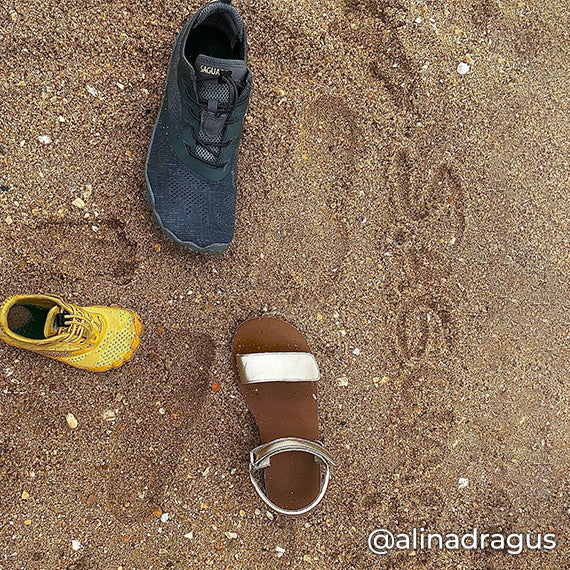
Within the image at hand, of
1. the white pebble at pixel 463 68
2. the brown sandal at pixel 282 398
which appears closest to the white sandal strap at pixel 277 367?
the brown sandal at pixel 282 398

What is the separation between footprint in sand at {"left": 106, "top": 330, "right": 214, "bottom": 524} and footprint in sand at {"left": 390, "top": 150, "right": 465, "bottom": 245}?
0.88 meters

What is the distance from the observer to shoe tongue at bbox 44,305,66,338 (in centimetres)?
129

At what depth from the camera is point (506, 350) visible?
5.86 feet

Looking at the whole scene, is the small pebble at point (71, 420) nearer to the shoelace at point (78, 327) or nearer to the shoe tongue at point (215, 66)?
the shoelace at point (78, 327)

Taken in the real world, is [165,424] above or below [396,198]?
below

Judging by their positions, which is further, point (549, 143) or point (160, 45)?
point (549, 143)

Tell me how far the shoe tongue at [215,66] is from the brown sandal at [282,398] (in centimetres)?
78

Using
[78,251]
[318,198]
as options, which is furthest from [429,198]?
[78,251]

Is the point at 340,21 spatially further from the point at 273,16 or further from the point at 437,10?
the point at 437,10

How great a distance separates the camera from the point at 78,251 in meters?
1.55

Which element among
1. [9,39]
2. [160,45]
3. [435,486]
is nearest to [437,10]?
[160,45]

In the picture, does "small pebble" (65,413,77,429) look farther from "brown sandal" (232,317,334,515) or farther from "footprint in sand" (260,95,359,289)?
"footprint in sand" (260,95,359,289)

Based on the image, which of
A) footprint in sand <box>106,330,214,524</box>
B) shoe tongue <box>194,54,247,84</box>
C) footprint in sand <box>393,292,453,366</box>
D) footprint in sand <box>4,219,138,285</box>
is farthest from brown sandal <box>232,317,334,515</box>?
shoe tongue <box>194,54,247,84</box>

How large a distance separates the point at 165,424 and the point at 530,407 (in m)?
1.33
